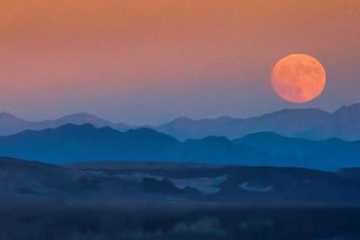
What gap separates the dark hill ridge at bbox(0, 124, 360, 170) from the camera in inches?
97.5

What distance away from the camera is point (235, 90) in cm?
252

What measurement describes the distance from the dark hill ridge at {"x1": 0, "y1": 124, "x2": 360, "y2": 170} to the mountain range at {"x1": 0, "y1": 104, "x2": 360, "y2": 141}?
0.06ft

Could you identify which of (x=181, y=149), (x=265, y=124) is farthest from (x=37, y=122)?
(x=265, y=124)

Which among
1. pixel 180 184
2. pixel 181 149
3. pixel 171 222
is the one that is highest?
pixel 181 149

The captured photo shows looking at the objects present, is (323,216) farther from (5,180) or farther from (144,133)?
(5,180)

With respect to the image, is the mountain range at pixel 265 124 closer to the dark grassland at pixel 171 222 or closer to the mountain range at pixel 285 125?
the mountain range at pixel 285 125

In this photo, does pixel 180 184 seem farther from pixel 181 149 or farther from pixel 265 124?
pixel 265 124

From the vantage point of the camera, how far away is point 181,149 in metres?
2.49

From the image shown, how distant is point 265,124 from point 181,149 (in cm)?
30

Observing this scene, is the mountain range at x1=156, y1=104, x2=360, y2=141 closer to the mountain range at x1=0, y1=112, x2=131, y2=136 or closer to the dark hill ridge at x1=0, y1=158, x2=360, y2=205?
the dark hill ridge at x1=0, y1=158, x2=360, y2=205

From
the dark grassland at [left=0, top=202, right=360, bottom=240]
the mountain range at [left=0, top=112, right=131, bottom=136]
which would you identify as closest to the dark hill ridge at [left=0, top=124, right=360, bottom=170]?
the mountain range at [left=0, top=112, right=131, bottom=136]

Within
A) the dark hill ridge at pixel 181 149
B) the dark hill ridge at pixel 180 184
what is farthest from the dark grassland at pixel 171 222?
the dark hill ridge at pixel 181 149

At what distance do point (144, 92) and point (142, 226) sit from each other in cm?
46

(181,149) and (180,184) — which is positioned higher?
(181,149)
